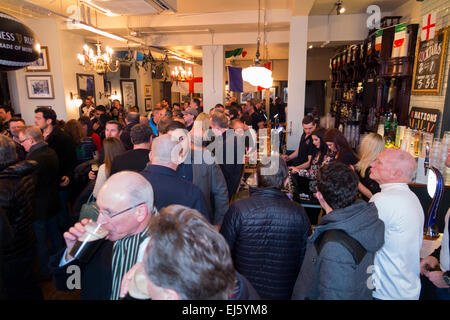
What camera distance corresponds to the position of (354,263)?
1519 millimetres

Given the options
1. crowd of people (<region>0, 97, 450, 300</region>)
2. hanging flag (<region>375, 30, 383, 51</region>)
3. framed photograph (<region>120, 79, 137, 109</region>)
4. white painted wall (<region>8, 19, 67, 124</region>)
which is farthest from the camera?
framed photograph (<region>120, 79, 137, 109</region>)

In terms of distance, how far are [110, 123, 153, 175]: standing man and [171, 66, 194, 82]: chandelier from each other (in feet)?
24.8

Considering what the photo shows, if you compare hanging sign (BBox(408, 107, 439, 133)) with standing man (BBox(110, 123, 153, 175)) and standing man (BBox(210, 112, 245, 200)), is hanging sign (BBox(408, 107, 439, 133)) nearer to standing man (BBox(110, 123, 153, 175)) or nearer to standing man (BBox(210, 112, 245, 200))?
standing man (BBox(210, 112, 245, 200))

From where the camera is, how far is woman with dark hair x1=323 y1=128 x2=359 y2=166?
144 inches

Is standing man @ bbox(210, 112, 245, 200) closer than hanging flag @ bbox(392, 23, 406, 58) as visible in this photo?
Yes

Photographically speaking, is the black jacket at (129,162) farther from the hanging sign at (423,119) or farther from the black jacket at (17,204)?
the hanging sign at (423,119)

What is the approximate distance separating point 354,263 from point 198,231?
95 centimetres

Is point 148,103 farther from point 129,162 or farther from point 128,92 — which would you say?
point 129,162

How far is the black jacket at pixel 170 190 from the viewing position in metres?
2.18

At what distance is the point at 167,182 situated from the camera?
2211mm

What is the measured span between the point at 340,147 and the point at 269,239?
7.11 ft

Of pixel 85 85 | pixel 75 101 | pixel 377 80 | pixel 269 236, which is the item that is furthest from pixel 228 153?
pixel 85 85

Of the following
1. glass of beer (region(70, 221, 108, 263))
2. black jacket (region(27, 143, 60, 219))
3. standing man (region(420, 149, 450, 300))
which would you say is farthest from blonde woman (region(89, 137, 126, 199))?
standing man (region(420, 149, 450, 300))
